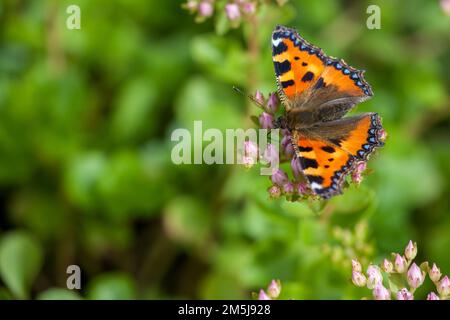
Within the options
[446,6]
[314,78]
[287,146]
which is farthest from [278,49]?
[446,6]

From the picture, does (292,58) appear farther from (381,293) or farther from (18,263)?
(18,263)

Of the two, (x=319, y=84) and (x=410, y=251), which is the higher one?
(x=319, y=84)

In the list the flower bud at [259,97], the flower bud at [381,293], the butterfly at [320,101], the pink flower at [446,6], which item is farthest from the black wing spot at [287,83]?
the pink flower at [446,6]

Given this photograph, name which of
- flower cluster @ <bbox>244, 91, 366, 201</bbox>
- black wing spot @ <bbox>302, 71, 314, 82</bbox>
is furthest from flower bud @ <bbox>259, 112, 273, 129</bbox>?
black wing spot @ <bbox>302, 71, 314, 82</bbox>

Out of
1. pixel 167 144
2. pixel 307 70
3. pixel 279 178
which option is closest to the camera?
pixel 279 178

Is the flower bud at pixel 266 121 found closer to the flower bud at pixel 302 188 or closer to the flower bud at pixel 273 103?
the flower bud at pixel 273 103
